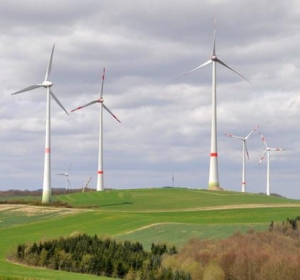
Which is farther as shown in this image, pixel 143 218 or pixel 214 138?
pixel 214 138

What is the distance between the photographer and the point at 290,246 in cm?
4950

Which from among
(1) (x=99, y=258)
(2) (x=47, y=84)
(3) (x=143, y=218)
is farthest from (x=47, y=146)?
(1) (x=99, y=258)

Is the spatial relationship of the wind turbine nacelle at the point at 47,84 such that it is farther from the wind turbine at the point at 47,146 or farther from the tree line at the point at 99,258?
the tree line at the point at 99,258

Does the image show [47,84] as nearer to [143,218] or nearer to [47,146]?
[47,146]

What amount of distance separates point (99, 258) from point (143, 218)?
34.5 metres

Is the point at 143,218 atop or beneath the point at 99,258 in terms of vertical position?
atop

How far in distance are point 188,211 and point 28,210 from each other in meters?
21.2

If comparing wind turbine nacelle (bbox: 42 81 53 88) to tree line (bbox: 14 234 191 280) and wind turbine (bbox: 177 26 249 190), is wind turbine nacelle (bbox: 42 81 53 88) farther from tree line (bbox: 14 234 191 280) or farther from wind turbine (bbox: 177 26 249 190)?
tree line (bbox: 14 234 191 280)

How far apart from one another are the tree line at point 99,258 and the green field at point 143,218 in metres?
2.15

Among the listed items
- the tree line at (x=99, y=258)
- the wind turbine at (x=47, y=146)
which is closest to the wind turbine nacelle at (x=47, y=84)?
the wind turbine at (x=47, y=146)

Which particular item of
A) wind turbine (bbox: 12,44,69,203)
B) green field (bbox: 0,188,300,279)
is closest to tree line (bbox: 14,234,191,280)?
green field (bbox: 0,188,300,279)

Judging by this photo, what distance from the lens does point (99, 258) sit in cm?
4538

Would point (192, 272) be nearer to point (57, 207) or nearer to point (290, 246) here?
point (290, 246)

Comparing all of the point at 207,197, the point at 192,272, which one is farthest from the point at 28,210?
the point at 192,272
